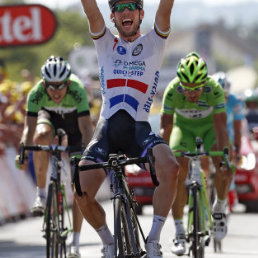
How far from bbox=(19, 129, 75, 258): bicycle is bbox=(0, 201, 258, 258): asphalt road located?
1.38 m

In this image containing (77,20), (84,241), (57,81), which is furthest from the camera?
(77,20)

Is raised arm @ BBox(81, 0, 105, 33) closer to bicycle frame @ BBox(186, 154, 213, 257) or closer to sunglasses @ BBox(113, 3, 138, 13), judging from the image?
sunglasses @ BBox(113, 3, 138, 13)

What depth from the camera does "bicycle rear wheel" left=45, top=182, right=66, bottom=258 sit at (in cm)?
1047

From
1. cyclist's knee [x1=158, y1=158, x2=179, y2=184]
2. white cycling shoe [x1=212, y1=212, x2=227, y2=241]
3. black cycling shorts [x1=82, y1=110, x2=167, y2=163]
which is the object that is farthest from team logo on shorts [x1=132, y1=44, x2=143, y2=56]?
white cycling shoe [x1=212, y1=212, x2=227, y2=241]

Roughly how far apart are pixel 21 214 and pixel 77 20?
98818mm

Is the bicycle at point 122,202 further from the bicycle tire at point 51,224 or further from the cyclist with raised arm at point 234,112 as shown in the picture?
the cyclist with raised arm at point 234,112

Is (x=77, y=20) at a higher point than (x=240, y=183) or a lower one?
higher

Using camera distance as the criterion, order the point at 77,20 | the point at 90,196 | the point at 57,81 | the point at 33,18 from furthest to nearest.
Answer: the point at 77,20, the point at 33,18, the point at 57,81, the point at 90,196

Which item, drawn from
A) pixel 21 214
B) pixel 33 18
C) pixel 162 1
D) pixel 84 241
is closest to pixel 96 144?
pixel 162 1

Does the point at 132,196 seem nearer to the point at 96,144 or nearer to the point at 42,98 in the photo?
the point at 96,144

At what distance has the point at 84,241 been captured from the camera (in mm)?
14445

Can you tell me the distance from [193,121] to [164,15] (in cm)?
354

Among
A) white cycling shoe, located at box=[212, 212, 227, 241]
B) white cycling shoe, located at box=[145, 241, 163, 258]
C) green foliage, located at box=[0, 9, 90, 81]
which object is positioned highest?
green foliage, located at box=[0, 9, 90, 81]

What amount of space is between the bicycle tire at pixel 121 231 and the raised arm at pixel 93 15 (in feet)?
5.06
